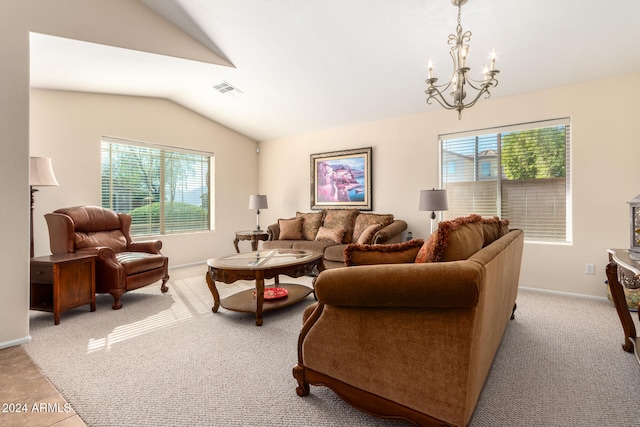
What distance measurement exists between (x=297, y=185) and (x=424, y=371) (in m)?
4.83

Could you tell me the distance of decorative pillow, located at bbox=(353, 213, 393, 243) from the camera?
177 inches

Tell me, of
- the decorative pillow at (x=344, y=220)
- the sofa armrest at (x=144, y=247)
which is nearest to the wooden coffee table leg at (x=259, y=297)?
the sofa armrest at (x=144, y=247)

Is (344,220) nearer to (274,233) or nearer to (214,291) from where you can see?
(274,233)

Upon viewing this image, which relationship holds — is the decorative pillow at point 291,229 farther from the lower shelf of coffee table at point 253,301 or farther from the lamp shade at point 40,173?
the lamp shade at point 40,173

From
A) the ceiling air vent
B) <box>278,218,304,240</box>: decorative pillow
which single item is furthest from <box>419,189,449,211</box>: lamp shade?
the ceiling air vent

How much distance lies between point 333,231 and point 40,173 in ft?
11.5

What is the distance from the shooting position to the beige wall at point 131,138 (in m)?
3.84

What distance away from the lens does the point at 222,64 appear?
3.75m

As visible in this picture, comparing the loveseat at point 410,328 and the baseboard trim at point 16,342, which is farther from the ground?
the loveseat at point 410,328

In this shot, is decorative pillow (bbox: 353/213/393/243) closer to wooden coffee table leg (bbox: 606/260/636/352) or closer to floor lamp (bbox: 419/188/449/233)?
floor lamp (bbox: 419/188/449/233)

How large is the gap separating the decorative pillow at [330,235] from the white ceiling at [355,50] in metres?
1.85

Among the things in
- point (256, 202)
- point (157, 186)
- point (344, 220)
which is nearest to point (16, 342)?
point (157, 186)

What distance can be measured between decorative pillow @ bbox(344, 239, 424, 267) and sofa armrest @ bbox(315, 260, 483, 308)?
259mm

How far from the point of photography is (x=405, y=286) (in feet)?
3.97
